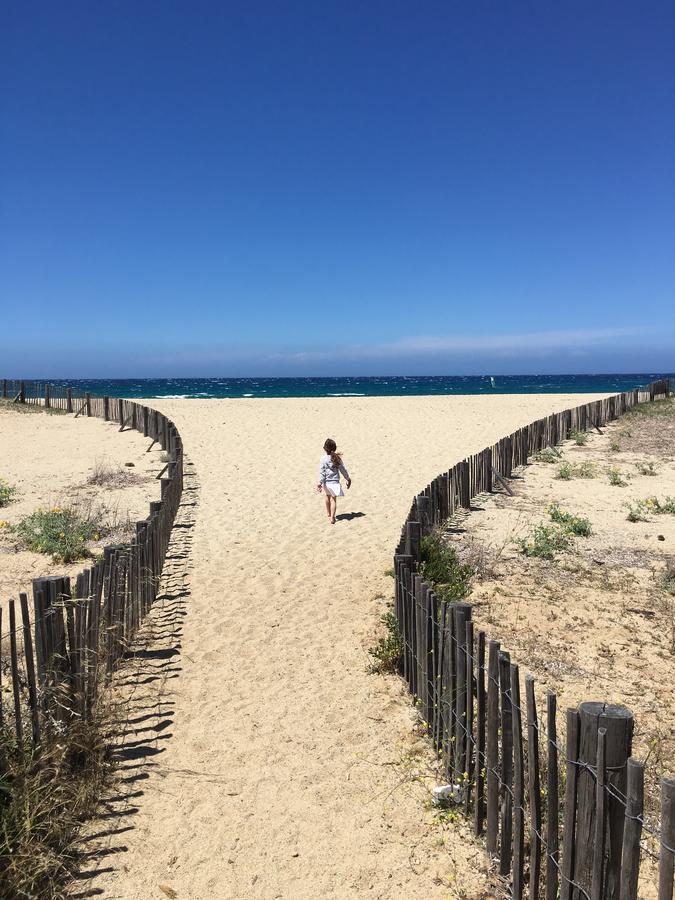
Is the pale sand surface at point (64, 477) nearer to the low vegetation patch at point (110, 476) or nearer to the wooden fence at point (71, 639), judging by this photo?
the low vegetation patch at point (110, 476)

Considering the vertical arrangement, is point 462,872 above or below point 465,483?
below

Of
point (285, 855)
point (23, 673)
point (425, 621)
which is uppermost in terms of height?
point (425, 621)

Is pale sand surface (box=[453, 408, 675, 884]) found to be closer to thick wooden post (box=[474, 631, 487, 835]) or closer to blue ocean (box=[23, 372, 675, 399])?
thick wooden post (box=[474, 631, 487, 835])

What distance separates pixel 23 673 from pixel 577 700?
4.10 metres

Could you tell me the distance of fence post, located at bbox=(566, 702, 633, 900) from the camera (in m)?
2.36

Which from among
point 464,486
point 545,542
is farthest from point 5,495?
point 545,542

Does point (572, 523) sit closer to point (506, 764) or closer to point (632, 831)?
point (506, 764)

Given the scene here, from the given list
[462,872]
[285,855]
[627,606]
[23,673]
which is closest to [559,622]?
[627,606]

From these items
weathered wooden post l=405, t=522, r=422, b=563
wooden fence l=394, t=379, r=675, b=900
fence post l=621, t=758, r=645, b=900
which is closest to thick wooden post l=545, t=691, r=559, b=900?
wooden fence l=394, t=379, r=675, b=900

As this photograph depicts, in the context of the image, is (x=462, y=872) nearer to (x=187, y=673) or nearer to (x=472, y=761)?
(x=472, y=761)

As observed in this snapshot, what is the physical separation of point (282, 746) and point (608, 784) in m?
2.38

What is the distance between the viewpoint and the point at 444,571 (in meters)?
6.73

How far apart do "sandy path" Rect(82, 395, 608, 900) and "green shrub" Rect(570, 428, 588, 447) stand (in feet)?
33.2

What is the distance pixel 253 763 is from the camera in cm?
402
